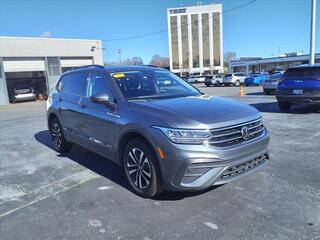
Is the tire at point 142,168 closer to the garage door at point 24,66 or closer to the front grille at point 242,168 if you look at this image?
the front grille at point 242,168

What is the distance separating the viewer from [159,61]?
141m

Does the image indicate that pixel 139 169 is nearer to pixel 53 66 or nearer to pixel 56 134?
pixel 56 134

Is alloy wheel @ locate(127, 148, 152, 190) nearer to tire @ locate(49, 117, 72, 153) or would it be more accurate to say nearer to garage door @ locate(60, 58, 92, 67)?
tire @ locate(49, 117, 72, 153)

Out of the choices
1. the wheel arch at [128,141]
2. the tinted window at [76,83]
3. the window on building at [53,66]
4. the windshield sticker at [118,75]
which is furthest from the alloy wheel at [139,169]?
the window on building at [53,66]

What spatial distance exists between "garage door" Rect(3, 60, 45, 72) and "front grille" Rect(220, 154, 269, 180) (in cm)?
2726

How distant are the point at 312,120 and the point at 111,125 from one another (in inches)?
283

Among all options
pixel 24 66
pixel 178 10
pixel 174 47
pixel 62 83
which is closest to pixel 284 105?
pixel 62 83

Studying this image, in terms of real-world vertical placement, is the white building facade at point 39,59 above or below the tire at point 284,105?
above

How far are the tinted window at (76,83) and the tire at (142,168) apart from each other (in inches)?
78.3

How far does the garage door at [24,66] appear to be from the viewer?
2736 cm

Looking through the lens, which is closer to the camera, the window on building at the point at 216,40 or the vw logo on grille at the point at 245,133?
the vw logo on grille at the point at 245,133

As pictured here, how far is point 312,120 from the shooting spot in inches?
380

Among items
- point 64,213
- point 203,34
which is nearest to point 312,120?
point 64,213

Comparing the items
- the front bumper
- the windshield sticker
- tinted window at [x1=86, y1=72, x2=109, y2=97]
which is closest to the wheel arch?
the front bumper
